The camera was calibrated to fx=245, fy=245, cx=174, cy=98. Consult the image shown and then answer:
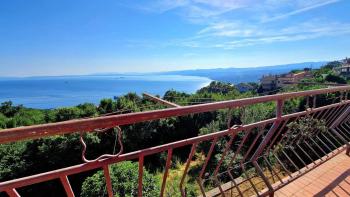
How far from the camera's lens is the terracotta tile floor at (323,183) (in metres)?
2.23

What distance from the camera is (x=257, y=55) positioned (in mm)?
25844

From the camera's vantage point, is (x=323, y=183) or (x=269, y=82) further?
(x=269, y=82)

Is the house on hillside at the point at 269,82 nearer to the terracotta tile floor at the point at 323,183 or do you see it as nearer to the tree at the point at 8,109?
the tree at the point at 8,109

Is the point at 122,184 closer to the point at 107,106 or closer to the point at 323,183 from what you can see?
the point at 323,183

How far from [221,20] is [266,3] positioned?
11.3 ft

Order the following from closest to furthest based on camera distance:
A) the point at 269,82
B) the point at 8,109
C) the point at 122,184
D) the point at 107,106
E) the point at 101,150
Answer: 1. the point at 122,184
2. the point at 101,150
3. the point at 107,106
4. the point at 8,109
5. the point at 269,82

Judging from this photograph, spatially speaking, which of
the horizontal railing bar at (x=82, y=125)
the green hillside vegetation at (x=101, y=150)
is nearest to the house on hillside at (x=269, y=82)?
the green hillside vegetation at (x=101, y=150)

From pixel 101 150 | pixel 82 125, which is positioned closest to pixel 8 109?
pixel 101 150

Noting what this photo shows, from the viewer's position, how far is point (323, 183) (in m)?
2.39

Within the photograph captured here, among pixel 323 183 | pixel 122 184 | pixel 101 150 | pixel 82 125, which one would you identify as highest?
pixel 82 125

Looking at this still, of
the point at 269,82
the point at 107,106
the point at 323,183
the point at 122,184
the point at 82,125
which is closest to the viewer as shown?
the point at 82,125

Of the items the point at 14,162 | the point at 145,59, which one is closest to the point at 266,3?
the point at 14,162

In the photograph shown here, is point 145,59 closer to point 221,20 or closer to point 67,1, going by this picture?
point 67,1

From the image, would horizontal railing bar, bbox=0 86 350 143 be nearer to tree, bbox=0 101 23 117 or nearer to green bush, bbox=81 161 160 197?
green bush, bbox=81 161 160 197
